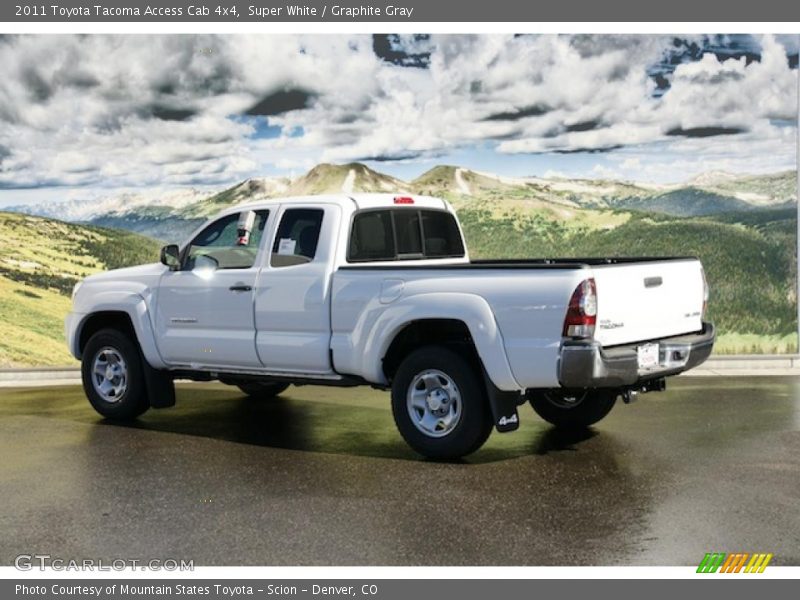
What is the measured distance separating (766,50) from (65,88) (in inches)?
442

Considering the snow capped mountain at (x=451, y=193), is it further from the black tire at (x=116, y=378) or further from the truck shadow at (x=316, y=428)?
the black tire at (x=116, y=378)

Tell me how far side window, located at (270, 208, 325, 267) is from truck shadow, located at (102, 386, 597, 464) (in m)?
1.60

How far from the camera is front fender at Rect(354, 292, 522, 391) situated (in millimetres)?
7648

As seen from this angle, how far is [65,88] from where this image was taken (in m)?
16.8

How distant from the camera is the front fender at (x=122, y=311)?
10.0m

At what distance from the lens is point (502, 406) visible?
7820mm

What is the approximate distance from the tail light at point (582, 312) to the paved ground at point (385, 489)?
107cm

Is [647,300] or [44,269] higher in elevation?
[44,269]

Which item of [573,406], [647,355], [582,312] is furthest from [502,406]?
[573,406]

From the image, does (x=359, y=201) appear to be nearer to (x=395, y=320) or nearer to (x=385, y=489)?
(x=395, y=320)

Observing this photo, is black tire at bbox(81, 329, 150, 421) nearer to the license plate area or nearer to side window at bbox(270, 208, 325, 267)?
side window at bbox(270, 208, 325, 267)

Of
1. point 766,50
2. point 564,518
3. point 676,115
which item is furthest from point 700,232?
point 564,518

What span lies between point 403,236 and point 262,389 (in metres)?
3.27

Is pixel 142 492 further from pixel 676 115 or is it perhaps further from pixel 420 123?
pixel 676 115
